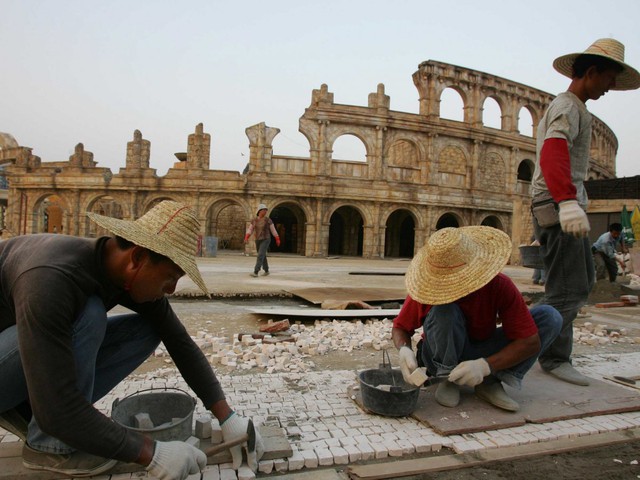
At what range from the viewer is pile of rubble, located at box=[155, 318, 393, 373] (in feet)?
11.9

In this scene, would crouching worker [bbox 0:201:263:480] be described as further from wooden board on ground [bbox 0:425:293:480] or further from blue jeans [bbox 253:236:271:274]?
blue jeans [bbox 253:236:271:274]

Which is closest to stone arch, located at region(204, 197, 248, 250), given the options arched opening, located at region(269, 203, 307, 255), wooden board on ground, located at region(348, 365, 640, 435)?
arched opening, located at region(269, 203, 307, 255)

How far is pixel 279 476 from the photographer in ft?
6.47

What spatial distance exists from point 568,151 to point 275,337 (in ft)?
10.2

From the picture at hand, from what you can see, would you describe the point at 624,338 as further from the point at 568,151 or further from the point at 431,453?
the point at 431,453

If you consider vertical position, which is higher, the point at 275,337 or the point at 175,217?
the point at 175,217

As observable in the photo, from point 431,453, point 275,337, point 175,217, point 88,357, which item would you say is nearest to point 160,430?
point 88,357

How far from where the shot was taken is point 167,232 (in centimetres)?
176

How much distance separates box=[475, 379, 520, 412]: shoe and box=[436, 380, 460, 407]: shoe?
6.1 inches

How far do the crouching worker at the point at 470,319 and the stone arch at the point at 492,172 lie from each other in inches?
996

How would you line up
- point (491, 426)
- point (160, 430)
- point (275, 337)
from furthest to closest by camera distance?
point (275, 337) → point (491, 426) → point (160, 430)

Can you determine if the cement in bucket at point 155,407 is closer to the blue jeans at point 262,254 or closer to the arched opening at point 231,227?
the blue jeans at point 262,254

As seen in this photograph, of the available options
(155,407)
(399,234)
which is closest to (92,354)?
(155,407)

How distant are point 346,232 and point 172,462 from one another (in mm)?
26199
